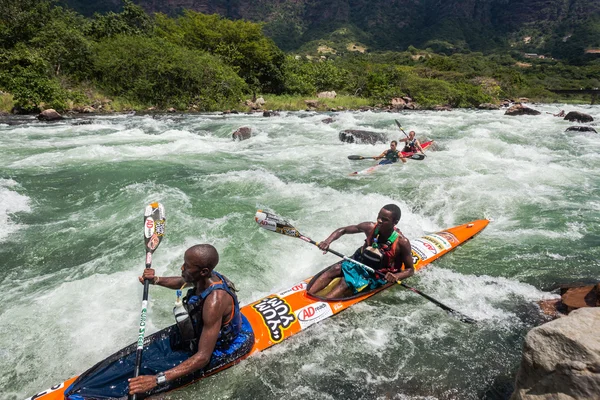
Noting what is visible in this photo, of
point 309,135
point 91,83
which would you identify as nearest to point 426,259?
point 309,135

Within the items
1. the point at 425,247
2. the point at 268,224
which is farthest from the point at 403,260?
the point at 268,224

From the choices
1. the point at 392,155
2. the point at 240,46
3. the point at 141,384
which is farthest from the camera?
the point at 240,46

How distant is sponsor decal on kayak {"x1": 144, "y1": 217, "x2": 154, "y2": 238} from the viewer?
13.0ft

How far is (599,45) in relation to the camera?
273 ft

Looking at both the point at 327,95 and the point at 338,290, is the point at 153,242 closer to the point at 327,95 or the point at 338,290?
the point at 338,290

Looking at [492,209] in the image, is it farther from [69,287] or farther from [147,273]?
[69,287]

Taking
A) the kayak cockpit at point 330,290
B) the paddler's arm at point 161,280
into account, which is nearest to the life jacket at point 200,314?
the paddler's arm at point 161,280

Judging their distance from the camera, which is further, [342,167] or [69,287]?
[342,167]

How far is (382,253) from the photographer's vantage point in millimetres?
4086

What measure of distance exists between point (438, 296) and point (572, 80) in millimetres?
72543

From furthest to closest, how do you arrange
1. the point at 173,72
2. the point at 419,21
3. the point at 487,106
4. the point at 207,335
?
the point at 419,21
the point at 487,106
the point at 173,72
the point at 207,335

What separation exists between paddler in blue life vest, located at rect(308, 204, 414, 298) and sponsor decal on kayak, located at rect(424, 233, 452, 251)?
5.13 feet

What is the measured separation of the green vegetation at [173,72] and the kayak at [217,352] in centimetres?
1959

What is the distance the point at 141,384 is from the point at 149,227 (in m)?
1.98
